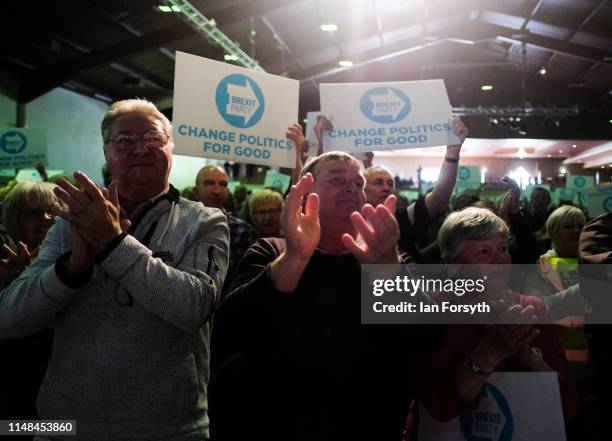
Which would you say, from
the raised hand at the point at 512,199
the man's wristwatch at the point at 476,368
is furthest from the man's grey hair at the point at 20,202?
the raised hand at the point at 512,199

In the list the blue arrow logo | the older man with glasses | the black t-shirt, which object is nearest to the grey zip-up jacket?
the older man with glasses

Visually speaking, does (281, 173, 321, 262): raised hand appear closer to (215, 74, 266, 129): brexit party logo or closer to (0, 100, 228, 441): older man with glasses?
(0, 100, 228, 441): older man with glasses

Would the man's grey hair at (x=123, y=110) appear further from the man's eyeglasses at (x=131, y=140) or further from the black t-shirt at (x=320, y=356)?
the black t-shirt at (x=320, y=356)

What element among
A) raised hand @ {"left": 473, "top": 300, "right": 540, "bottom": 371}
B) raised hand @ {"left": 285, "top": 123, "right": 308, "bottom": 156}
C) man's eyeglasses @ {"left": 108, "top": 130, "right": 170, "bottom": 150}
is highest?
raised hand @ {"left": 285, "top": 123, "right": 308, "bottom": 156}

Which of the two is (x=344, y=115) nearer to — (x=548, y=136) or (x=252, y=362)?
(x=252, y=362)

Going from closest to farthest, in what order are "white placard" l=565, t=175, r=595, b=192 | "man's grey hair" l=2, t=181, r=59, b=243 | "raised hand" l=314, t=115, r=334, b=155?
"man's grey hair" l=2, t=181, r=59, b=243, "raised hand" l=314, t=115, r=334, b=155, "white placard" l=565, t=175, r=595, b=192

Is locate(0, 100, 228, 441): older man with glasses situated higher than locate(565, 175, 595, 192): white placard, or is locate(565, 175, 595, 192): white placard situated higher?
locate(565, 175, 595, 192): white placard

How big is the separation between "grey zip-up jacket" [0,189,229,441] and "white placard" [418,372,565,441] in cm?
74

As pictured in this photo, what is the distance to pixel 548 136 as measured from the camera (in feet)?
54.7

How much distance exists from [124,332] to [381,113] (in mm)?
2217

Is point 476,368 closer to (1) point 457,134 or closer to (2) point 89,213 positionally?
(2) point 89,213

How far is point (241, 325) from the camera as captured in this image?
1.41 metres

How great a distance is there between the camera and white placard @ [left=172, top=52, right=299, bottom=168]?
8.50 feet

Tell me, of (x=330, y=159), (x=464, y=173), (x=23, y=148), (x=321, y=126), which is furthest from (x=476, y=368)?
(x=464, y=173)
